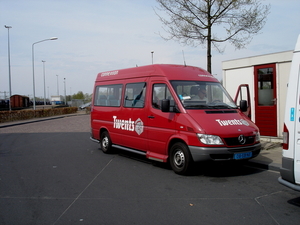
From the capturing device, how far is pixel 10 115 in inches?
1105

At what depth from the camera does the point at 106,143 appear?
10125 millimetres

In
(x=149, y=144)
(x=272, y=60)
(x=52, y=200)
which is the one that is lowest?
(x=52, y=200)

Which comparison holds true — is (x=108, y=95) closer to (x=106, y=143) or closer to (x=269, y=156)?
(x=106, y=143)

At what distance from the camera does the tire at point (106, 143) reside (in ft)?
32.7

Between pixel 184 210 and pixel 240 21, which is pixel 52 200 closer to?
pixel 184 210

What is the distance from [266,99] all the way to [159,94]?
439 cm

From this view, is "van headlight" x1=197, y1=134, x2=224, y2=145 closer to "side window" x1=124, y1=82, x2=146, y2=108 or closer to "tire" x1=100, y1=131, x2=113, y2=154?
"side window" x1=124, y1=82, x2=146, y2=108

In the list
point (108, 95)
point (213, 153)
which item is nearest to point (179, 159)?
point (213, 153)

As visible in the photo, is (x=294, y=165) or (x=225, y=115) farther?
(x=225, y=115)

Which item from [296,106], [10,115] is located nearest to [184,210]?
[296,106]

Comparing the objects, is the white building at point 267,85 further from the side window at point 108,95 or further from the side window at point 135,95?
the side window at point 108,95

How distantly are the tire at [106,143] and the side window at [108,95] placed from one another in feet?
3.37

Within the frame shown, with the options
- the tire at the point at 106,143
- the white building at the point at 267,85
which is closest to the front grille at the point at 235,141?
the white building at the point at 267,85

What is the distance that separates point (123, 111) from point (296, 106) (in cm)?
543
